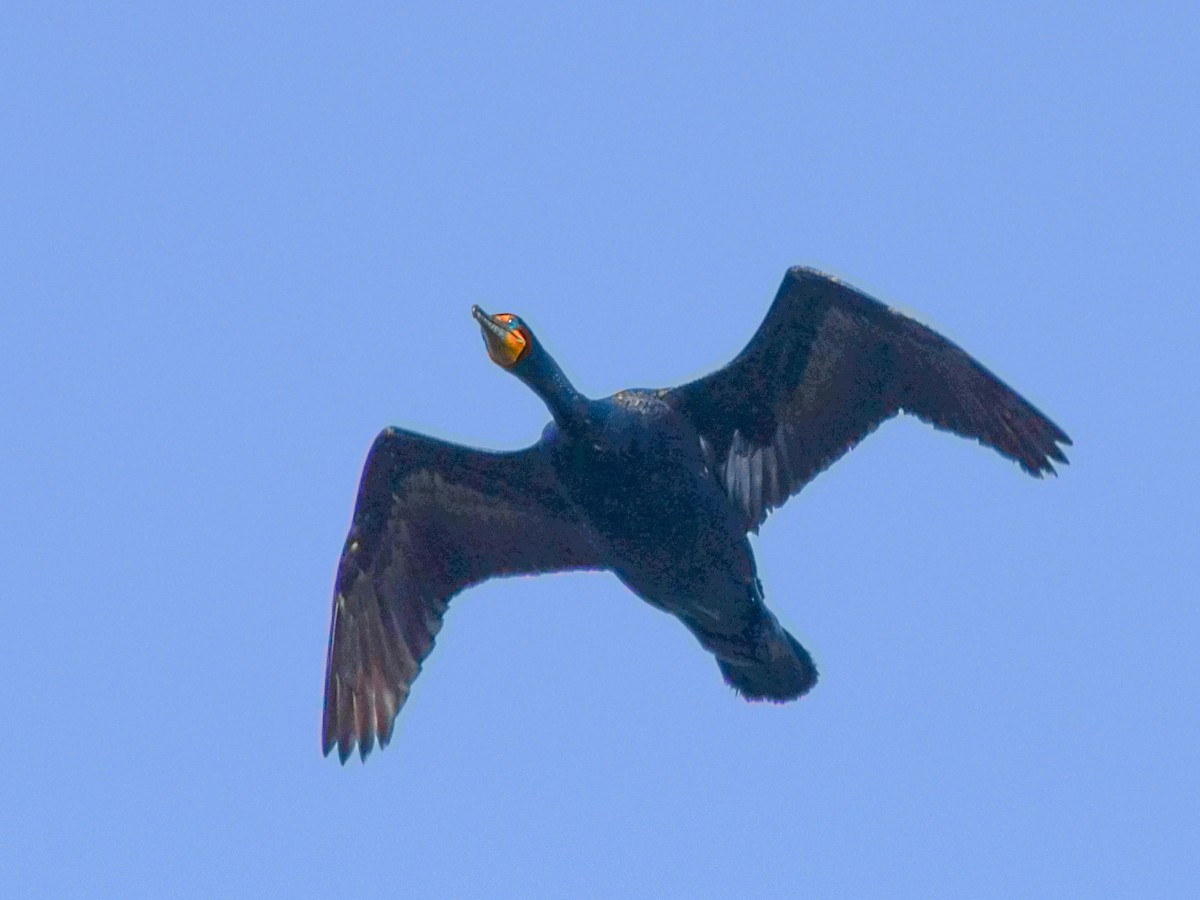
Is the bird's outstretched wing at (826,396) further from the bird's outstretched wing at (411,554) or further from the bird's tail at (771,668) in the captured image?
the bird's outstretched wing at (411,554)

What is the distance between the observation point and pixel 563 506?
14.0 metres

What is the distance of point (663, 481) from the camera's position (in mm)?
12883

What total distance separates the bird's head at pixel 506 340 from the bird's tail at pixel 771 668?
2.49 meters

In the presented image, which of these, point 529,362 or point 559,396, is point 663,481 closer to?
point 559,396

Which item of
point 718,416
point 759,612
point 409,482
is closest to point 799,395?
point 718,416

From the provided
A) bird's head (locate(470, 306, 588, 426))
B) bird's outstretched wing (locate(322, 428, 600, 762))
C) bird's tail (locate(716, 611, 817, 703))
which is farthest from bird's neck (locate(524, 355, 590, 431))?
bird's tail (locate(716, 611, 817, 703))

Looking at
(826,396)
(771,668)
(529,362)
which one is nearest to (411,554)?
(529,362)

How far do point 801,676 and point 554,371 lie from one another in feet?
9.31

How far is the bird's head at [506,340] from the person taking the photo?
1310 centimetres

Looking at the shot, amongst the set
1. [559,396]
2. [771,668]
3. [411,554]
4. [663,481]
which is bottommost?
[771,668]

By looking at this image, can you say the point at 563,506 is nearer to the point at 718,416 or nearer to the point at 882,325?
the point at 718,416

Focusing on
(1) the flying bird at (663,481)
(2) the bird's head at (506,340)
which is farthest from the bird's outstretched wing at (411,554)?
(2) the bird's head at (506,340)

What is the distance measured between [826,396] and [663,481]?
143 cm

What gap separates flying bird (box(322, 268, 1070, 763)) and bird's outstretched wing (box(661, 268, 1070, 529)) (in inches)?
0.4
